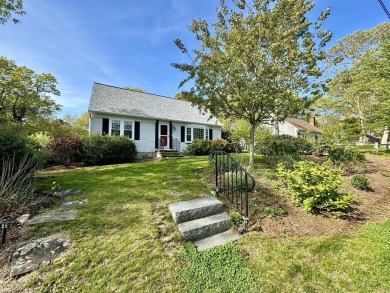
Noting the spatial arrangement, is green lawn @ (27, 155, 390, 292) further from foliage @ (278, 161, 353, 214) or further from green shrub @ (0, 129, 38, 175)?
green shrub @ (0, 129, 38, 175)

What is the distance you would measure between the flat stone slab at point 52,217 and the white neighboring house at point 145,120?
9.29 meters

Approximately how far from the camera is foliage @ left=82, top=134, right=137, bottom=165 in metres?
10.0

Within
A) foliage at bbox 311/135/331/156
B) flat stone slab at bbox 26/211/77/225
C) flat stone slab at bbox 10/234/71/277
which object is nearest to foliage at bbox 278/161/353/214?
flat stone slab at bbox 10/234/71/277

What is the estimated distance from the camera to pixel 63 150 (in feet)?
31.4

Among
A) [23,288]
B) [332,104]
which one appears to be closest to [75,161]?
[23,288]

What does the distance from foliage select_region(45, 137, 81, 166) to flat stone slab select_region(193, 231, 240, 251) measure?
9.58 meters

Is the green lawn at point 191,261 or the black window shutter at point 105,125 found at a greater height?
the black window shutter at point 105,125

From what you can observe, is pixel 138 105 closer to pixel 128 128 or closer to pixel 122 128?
pixel 128 128

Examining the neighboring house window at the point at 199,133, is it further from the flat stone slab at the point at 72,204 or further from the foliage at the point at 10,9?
the flat stone slab at the point at 72,204

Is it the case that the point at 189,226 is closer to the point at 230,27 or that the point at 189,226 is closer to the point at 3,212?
the point at 3,212

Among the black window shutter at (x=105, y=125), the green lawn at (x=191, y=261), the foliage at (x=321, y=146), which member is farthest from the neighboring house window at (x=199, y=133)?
the green lawn at (x=191, y=261)

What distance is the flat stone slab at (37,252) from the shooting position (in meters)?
2.10

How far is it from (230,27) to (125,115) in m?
9.35

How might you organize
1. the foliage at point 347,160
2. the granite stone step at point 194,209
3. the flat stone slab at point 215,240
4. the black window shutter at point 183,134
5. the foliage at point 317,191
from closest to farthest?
1. the flat stone slab at point 215,240
2. the granite stone step at point 194,209
3. the foliage at point 317,191
4. the foliage at point 347,160
5. the black window shutter at point 183,134
